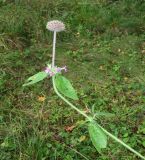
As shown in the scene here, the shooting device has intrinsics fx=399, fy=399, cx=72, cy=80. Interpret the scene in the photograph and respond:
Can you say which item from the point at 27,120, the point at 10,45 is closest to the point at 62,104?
the point at 27,120

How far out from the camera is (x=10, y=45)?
3586 millimetres

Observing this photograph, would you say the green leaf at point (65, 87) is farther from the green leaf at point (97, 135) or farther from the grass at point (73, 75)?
the grass at point (73, 75)

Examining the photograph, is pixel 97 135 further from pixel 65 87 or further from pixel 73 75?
pixel 73 75

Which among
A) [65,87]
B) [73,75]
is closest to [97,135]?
[65,87]

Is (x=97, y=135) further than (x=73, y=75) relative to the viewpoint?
No

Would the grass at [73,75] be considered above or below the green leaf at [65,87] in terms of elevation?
below

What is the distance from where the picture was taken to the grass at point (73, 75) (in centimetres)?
260

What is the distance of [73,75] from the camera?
10.9 ft

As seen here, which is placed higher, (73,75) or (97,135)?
(97,135)

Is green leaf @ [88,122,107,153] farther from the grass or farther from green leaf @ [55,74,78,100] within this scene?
the grass

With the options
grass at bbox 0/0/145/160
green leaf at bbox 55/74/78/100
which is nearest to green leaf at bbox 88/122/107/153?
green leaf at bbox 55/74/78/100

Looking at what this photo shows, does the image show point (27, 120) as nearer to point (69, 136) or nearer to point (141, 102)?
point (69, 136)

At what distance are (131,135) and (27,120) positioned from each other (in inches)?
28.4

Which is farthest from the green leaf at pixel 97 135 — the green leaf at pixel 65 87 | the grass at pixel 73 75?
the grass at pixel 73 75
